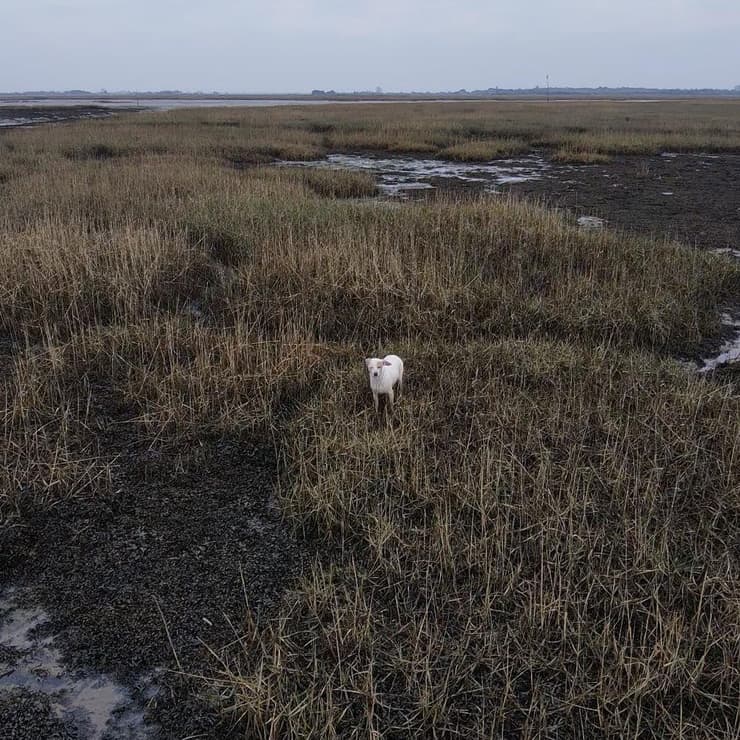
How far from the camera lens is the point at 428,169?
22.2m

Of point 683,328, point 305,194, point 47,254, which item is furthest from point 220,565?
point 305,194

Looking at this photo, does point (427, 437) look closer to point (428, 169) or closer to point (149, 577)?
point (149, 577)

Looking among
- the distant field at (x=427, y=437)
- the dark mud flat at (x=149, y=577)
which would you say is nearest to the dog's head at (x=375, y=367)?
the distant field at (x=427, y=437)

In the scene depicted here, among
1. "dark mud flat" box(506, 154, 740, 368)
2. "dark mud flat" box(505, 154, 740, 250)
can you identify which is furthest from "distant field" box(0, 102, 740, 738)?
"dark mud flat" box(505, 154, 740, 250)

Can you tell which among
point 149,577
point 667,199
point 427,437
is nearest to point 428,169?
point 667,199

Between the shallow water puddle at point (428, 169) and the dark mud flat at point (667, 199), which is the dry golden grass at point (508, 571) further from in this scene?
the shallow water puddle at point (428, 169)

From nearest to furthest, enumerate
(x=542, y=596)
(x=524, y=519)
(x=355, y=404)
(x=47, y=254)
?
1. (x=542, y=596)
2. (x=524, y=519)
3. (x=355, y=404)
4. (x=47, y=254)

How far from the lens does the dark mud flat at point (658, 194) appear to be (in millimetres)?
12914

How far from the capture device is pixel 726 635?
3.12 metres

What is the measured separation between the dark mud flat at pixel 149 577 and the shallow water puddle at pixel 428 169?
1299 centimetres

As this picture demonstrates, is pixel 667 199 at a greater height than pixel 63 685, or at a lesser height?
greater

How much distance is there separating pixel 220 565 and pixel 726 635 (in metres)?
2.97

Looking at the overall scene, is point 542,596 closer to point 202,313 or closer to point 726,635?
point 726,635

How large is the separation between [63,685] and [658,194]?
724 inches
